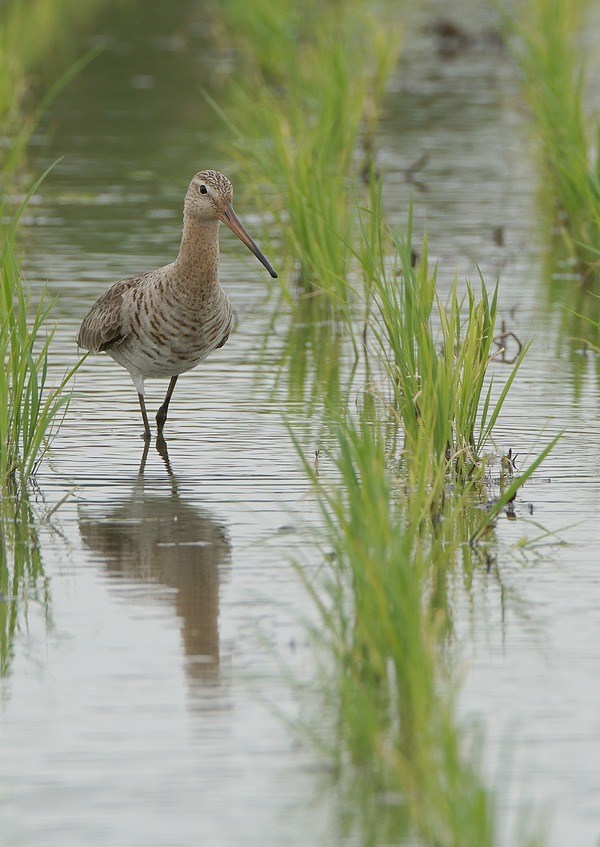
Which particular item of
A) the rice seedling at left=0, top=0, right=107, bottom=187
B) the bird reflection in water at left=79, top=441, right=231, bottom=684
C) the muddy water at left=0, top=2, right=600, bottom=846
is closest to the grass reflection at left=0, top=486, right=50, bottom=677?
the muddy water at left=0, top=2, right=600, bottom=846

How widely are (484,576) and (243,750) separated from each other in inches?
65.6

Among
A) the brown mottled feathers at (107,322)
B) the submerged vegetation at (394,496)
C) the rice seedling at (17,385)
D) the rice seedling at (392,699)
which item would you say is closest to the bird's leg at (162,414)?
the brown mottled feathers at (107,322)

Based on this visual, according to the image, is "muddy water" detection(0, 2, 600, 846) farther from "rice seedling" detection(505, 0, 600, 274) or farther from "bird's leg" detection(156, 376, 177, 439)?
"rice seedling" detection(505, 0, 600, 274)

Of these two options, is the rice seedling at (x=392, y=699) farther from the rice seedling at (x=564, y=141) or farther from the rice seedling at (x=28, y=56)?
the rice seedling at (x=28, y=56)

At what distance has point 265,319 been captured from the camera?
1122cm

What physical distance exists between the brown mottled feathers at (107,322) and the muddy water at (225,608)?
0.44 m

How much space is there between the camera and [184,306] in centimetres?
786

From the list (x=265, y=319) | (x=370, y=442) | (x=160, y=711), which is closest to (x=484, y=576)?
(x=370, y=442)

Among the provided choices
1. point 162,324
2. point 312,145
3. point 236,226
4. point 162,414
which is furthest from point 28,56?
point 162,324

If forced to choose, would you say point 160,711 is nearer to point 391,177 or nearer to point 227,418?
point 227,418

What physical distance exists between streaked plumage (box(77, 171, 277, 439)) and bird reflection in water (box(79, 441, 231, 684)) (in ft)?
2.37

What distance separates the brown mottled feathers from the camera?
319 inches

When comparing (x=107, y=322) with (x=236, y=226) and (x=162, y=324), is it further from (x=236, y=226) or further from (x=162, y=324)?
(x=236, y=226)

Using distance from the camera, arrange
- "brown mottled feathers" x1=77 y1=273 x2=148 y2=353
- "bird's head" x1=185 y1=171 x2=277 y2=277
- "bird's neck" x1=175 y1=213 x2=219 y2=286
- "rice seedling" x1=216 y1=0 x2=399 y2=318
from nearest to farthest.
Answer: "bird's neck" x1=175 y1=213 x2=219 y2=286 → "bird's head" x1=185 y1=171 x2=277 y2=277 → "brown mottled feathers" x1=77 y1=273 x2=148 y2=353 → "rice seedling" x1=216 y1=0 x2=399 y2=318
